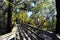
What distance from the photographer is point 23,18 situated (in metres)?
57.9

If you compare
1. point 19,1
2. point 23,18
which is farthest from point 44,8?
point 19,1

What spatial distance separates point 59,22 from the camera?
821 cm

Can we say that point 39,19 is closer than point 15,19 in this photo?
No

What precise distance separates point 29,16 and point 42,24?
6.17 metres

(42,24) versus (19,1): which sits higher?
(19,1)

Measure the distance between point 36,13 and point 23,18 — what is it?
519 centimetres

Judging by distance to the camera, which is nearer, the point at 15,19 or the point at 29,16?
the point at 15,19

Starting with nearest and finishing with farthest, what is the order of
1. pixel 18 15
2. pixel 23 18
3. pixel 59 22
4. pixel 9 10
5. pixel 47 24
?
pixel 59 22, pixel 9 10, pixel 18 15, pixel 23 18, pixel 47 24

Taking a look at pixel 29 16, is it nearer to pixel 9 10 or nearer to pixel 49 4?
pixel 49 4

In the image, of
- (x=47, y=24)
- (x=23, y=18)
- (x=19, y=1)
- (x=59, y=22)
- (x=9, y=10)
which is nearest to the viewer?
(x=59, y=22)

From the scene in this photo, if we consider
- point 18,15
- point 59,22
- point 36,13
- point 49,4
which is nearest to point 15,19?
point 18,15

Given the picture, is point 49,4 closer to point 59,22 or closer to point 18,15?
point 18,15

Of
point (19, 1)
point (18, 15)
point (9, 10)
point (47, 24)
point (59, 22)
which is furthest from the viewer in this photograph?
point (47, 24)

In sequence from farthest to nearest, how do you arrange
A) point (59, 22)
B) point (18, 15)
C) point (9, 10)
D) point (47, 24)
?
point (47, 24), point (18, 15), point (9, 10), point (59, 22)
